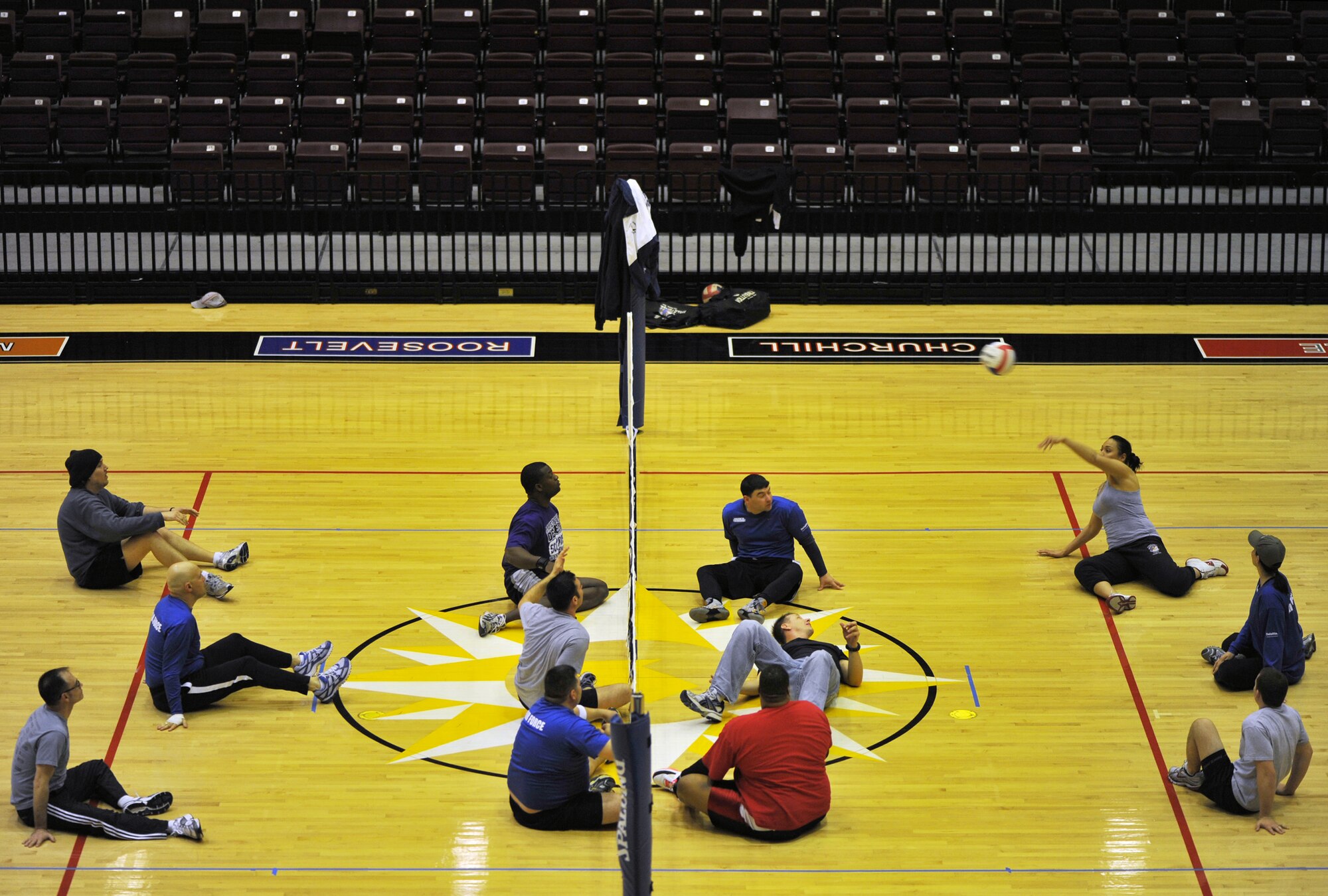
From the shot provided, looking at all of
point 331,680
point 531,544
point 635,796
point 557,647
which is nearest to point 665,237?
point 531,544

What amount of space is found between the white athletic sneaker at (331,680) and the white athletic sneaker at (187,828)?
167cm

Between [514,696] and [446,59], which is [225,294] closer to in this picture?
[446,59]

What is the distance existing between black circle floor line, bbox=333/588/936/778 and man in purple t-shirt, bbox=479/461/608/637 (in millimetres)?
517

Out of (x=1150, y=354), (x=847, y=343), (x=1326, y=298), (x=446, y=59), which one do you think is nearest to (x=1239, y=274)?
(x=1326, y=298)

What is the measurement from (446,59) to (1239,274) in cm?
1125

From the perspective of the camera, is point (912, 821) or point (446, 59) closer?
point (912, 821)

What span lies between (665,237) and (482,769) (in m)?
11.7

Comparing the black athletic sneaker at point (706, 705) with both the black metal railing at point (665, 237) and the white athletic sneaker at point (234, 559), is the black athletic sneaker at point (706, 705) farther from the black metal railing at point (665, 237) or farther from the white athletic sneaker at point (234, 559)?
the black metal railing at point (665, 237)

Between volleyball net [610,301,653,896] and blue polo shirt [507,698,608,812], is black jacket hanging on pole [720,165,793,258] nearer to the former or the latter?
blue polo shirt [507,698,608,812]

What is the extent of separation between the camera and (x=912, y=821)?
9492 mm

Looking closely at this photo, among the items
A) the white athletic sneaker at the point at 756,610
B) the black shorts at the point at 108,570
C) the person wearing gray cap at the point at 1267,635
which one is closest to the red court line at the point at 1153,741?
the person wearing gray cap at the point at 1267,635

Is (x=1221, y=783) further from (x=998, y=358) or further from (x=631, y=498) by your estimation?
(x=631, y=498)

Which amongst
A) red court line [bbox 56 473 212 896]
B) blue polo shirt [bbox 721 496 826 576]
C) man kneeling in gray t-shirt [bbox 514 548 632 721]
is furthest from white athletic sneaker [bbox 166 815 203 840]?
blue polo shirt [bbox 721 496 826 576]

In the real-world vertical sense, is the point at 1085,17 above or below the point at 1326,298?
above
